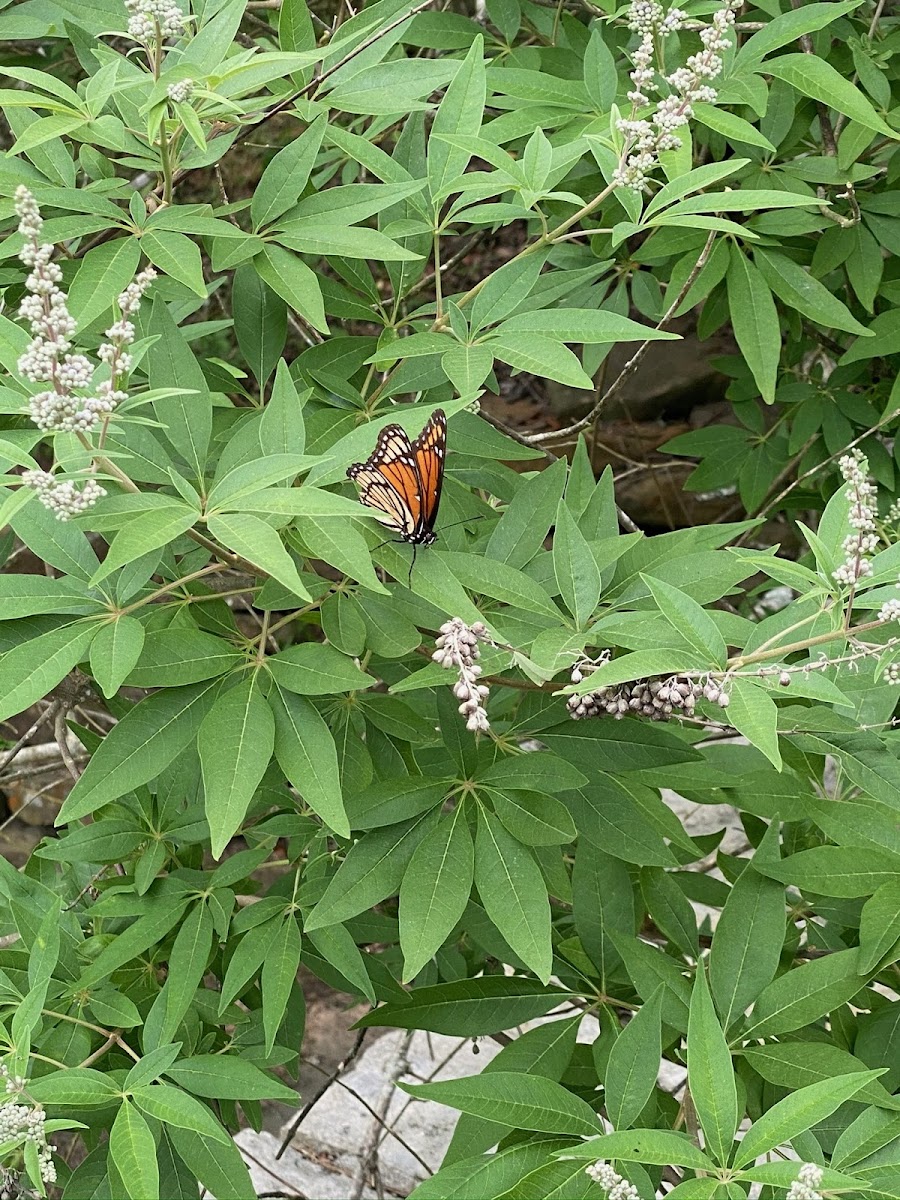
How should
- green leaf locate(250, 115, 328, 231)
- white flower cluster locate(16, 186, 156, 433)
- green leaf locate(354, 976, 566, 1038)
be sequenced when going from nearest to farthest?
white flower cluster locate(16, 186, 156, 433) → green leaf locate(250, 115, 328, 231) → green leaf locate(354, 976, 566, 1038)

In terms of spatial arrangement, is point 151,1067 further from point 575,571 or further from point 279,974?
point 575,571

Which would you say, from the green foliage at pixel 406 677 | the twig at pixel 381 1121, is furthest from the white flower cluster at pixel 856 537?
the twig at pixel 381 1121

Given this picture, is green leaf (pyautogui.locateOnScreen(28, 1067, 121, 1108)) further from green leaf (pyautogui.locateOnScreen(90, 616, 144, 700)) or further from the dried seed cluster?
the dried seed cluster

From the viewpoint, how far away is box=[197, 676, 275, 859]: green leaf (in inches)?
49.3

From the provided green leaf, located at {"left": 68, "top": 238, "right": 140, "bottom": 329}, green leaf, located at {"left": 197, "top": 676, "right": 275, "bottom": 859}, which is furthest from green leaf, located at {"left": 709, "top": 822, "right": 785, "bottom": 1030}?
green leaf, located at {"left": 68, "top": 238, "right": 140, "bottom": 329}

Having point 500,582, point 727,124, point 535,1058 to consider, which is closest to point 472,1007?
point 535,1058

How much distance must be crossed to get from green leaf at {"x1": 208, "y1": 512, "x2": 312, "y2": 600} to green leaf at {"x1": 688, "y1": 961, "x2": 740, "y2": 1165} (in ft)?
2.14

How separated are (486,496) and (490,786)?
104 cm

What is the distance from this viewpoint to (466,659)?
1225 mm

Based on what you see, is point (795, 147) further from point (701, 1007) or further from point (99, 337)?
point (701, 1007)

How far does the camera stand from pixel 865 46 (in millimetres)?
2203

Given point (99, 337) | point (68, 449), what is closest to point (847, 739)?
point (68, 449)

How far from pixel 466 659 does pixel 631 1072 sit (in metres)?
0.57

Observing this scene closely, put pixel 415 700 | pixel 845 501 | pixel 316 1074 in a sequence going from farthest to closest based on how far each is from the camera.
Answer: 1. pixel 316 1074
2. pixel 415 700
3. pixel 845 501
